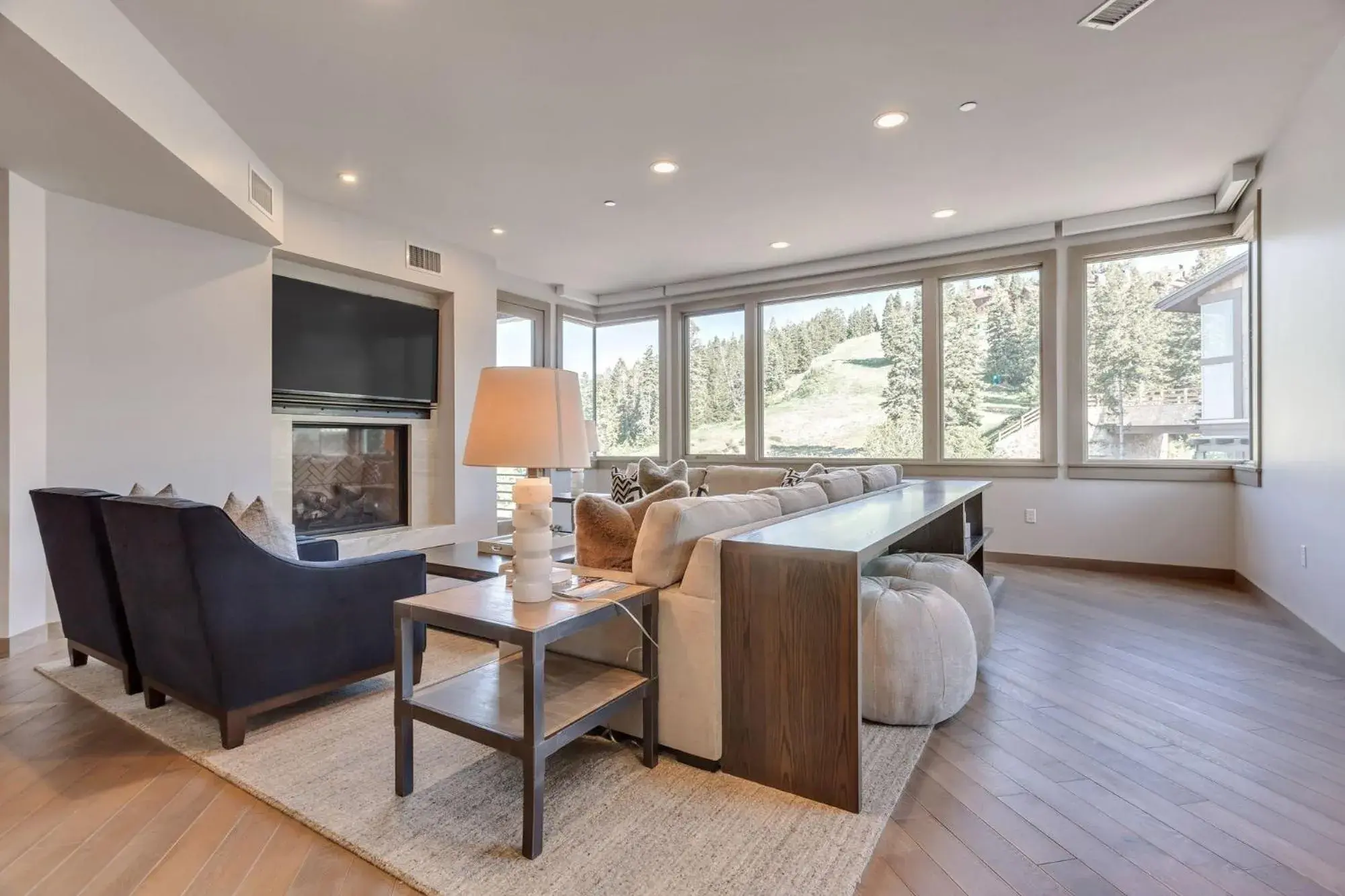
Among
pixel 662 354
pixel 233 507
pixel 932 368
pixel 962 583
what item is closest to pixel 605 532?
pixel 233 507

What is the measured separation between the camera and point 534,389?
1.81 metres

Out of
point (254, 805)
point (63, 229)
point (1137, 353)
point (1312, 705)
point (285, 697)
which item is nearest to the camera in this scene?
point (254, 805)

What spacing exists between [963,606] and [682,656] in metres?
1.52

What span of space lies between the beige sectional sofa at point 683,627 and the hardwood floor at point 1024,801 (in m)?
0.60

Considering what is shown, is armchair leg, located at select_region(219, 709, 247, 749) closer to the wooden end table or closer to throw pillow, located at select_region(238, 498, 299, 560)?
throw pillow, located at select_region(238, 498, 299, 560)

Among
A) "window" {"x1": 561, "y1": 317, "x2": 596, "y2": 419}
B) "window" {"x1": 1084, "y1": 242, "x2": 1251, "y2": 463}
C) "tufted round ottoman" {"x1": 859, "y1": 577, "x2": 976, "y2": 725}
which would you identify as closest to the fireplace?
"window" {"x1": 561, "y1": 317, "x2": 596, "y2": 419}

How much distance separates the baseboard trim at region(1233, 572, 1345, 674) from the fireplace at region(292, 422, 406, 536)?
18.7 feet

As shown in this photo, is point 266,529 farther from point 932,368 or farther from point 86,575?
point 932,368

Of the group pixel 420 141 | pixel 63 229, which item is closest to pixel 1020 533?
pixel 420 141

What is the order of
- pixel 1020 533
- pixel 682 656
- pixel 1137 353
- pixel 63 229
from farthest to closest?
pixel 1020 533, pixel 1137 353, pixel 63 229, pixel 682 656

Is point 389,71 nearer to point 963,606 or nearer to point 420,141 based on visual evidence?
point 420,141

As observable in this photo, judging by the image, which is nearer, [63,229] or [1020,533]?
[63,229]

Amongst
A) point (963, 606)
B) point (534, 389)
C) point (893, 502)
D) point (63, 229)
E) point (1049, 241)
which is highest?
point (1049, 241)

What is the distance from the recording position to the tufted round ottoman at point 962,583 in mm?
2820
